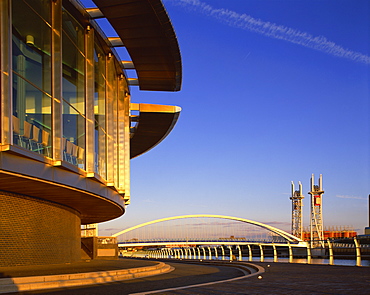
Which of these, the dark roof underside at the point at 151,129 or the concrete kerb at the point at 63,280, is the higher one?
the dark roof underside at the point at 151,129

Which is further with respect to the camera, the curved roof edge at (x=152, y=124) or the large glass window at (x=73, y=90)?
the curved roof edge at (x=152, y=124)

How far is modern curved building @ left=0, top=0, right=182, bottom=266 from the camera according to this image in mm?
14977

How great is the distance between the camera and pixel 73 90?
18.8 m

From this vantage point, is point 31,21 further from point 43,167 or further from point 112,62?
point 112,62

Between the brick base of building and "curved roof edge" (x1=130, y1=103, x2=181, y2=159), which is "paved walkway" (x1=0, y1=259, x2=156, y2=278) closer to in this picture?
the brick base of building

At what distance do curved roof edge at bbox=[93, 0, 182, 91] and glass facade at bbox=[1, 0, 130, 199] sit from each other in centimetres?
136

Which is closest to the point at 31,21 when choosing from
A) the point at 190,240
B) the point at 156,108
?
the point at 156,108

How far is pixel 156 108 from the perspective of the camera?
29.1 m

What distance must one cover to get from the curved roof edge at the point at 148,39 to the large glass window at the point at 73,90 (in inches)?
57.6

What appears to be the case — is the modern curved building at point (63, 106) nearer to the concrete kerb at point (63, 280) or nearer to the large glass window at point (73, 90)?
the large glass window at point (73, 90)

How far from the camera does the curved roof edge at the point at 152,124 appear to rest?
1148 inches

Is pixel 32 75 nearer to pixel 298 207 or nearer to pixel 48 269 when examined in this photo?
pixel 48 269

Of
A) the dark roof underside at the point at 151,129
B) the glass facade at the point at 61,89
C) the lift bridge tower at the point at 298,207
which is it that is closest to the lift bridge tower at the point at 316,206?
the lift bridge tower at the point at 298,207

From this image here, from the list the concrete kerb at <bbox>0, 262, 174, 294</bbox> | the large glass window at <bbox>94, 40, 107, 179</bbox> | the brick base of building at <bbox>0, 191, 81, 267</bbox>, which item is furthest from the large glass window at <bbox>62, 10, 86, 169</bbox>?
the concrete kerb at <bbox>0, 262, 174, 294</bbox>
